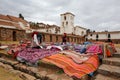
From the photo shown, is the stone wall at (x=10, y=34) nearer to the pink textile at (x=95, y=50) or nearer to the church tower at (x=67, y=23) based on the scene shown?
the pink textile at (x=95, y=50)

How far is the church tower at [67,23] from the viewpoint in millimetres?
42662

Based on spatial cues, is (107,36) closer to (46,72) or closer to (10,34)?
(10,34)

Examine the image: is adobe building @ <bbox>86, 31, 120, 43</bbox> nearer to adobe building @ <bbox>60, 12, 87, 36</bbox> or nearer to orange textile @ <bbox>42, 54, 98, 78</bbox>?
adobe building @ <bbox>60, 12, 87, 36</bbox>

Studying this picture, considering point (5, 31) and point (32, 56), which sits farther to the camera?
point (5, 31)

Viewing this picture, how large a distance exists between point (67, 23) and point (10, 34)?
33.2m

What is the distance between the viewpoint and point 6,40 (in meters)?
11.1

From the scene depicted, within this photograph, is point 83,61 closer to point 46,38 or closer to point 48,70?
point 48,70

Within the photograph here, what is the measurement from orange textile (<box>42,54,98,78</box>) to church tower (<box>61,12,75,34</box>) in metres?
38.8

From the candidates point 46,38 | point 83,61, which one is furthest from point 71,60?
point 46,38

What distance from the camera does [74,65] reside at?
154 inches

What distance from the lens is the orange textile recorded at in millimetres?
3640

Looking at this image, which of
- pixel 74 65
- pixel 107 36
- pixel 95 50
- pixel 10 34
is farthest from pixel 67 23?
pixel 74 65

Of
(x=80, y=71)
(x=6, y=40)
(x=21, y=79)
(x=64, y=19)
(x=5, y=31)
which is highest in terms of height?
(x=64, y=19)

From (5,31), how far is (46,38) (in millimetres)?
5549
